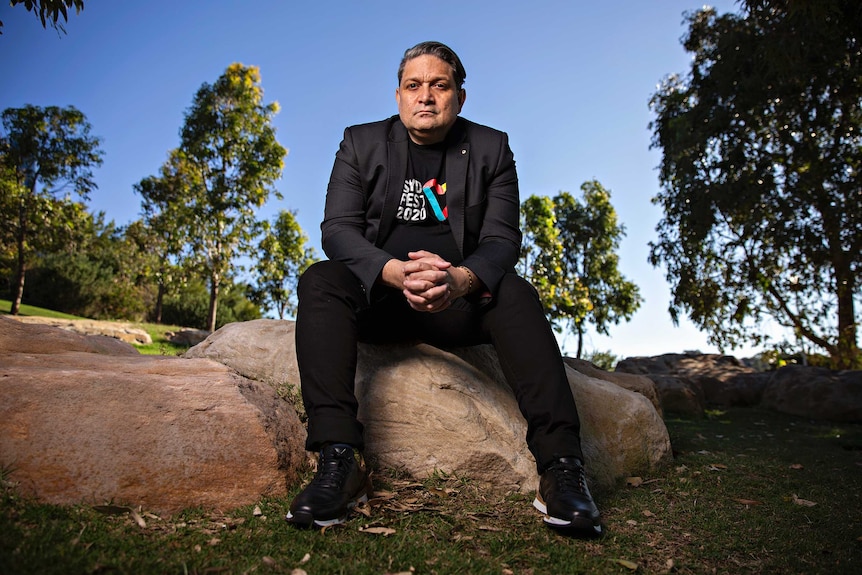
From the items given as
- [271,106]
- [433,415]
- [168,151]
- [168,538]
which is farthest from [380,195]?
[168,151]

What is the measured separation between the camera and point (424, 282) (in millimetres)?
2758

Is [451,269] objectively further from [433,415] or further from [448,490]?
[448,490]

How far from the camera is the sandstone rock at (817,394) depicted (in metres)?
8.49

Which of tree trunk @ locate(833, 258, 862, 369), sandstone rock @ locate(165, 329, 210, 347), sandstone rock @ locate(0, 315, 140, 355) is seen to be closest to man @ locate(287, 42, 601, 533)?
sandstone rock @ locate(0, 315, 140, 355)

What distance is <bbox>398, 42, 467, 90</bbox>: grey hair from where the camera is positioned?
11.4 feet

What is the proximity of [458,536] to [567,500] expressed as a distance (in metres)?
0.49

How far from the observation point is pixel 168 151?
24.8m

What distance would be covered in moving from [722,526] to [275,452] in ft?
7.27

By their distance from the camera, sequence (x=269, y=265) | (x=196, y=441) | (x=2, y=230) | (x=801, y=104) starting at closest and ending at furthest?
(x=196, y=441) → (x=801, y=104) → (x=2, y=230) → (x=269, y=265)

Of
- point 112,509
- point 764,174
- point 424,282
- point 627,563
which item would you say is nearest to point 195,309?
point 764,174

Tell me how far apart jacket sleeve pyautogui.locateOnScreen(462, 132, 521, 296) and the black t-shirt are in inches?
5.4

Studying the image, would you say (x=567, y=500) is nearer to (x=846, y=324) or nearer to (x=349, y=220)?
(x=349, y=220)

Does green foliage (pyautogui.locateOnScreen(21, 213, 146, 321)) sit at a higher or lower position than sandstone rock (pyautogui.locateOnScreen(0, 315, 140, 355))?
higher

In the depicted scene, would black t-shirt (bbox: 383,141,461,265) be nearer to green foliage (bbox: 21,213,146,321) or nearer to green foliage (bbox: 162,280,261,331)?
green foliage (bbox: 21,213,146,321)
